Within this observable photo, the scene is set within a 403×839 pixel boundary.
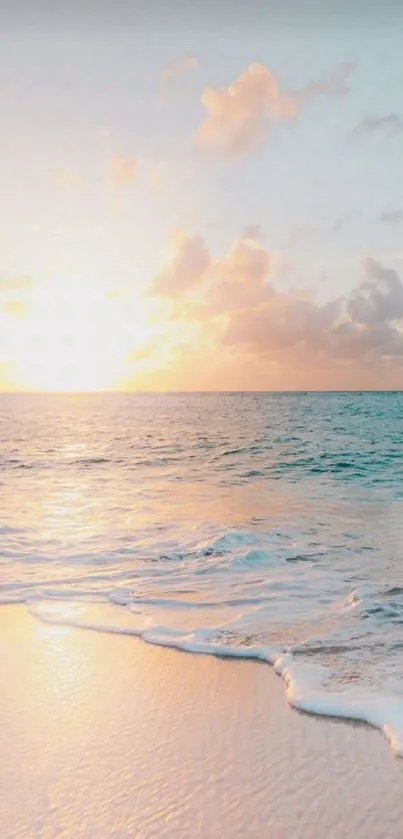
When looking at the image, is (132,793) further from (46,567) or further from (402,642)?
(46,567)

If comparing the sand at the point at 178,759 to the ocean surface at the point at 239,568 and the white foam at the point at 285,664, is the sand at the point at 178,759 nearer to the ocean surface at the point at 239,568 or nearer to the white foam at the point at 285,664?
the white foam at the point at 285,664

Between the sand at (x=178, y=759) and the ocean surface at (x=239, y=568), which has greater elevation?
the sand at (x=178, y=759)

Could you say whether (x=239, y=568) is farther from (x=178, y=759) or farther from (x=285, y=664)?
(x=178, y=759)

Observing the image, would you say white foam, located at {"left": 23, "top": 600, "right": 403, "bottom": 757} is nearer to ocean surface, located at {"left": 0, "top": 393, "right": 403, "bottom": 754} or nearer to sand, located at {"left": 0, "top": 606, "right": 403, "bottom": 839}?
ocean surface, located at {"left": 0, "top": 393, "right": 403, "bottom": 754}

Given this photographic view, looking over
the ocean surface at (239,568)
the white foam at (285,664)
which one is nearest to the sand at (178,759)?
the white foam at (285,664)

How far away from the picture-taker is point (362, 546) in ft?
34.3

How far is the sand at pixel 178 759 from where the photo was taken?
326cm

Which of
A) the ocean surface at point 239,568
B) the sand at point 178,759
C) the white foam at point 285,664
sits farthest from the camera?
the ocean surface at point 239,568

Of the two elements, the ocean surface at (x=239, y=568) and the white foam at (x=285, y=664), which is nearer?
the white foam at (x=285, y=664)

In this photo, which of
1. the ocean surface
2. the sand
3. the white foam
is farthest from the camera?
the ocean surface

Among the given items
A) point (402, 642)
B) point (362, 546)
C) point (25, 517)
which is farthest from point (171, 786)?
point (25, 517)

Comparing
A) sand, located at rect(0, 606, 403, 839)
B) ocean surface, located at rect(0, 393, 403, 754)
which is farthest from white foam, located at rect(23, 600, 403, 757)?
sand, located at rect(0, 606, 403, 839)

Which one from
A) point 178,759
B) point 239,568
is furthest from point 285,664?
point 239,568

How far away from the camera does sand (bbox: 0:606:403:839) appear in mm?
3260
